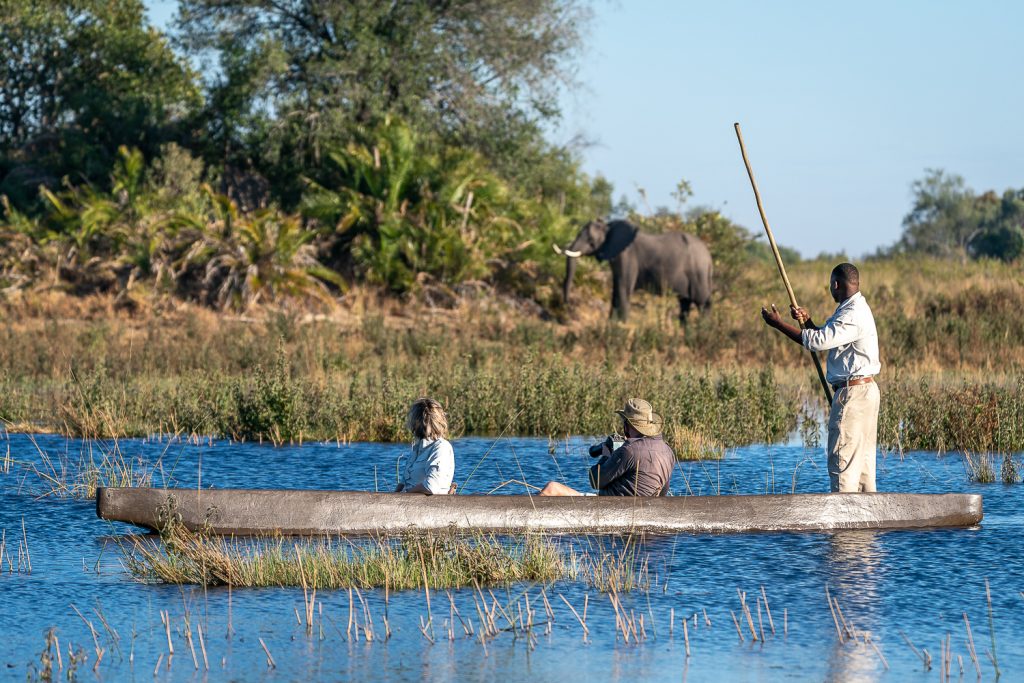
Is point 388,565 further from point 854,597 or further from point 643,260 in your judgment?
point 643,260

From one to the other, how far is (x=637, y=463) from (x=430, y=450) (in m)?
1.53

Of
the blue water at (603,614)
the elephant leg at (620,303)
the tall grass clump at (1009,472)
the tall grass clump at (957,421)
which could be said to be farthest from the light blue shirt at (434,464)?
the elephant leg at (620,303)

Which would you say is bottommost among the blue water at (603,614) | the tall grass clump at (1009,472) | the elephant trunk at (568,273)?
the blue water at (603,614)

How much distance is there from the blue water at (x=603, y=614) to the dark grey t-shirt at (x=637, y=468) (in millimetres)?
449

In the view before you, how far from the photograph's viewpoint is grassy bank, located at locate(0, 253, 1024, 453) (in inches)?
675

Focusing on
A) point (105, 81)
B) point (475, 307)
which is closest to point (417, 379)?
point (475, 307)

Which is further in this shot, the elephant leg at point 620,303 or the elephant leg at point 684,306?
the elephant leg at point 684,306

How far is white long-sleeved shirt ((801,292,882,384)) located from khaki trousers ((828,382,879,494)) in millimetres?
134

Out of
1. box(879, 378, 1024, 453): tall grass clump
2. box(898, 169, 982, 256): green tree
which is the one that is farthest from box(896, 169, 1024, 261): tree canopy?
box(879, 378, 1024, 453): tall grass clump

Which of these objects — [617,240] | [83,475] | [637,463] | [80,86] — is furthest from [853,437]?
[80,86]

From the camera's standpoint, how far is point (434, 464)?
36.3ft

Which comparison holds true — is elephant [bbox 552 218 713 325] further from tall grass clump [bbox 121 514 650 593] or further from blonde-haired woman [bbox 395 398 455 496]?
tall grass clump [bbox 121 514 650 593]

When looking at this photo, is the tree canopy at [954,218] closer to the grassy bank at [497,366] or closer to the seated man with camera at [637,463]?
the grassy bank at [497,366]

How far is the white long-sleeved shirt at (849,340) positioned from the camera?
11.1 meters
